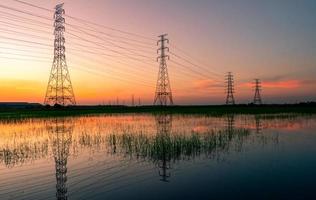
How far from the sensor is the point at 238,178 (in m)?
14.6

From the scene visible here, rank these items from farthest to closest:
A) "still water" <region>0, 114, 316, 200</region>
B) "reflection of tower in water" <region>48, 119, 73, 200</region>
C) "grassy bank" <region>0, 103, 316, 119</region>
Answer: "grassy bank" <region>0, 103, 316, 119</region> < "reflection of tower in water" <region>48, 119, 73, 200</region> < "still water" <region>0, 114, 316, 200</region>

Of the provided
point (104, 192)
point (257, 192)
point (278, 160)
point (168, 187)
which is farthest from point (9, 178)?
point (278, 160)

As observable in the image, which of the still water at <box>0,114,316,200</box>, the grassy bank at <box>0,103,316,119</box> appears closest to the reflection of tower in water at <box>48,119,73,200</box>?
the still water at <box>0,114,316,200</box>

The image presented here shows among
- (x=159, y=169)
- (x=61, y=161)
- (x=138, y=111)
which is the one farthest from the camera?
(x=138, y=111)

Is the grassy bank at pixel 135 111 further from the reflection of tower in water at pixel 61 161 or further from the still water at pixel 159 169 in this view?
the still water at pixel 159 169

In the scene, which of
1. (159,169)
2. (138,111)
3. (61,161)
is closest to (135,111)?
(138,111)

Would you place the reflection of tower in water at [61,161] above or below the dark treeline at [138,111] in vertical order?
below

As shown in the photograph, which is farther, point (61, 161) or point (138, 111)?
point (138, 111)

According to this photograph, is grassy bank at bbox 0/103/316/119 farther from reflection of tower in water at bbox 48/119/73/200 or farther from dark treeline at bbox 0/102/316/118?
reflection of tower in water at bbox 48/119/73/200

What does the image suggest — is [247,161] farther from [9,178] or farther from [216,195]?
[9,178]

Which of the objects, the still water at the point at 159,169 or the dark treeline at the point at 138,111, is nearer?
the still water at the point at 159,169

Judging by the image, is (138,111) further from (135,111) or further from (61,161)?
(61,161)

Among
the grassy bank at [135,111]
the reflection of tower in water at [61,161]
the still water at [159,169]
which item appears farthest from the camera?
the grassy bank at [135,111]

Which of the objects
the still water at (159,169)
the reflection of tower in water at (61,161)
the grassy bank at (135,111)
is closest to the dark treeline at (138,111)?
the grassy bank at (135,111)
